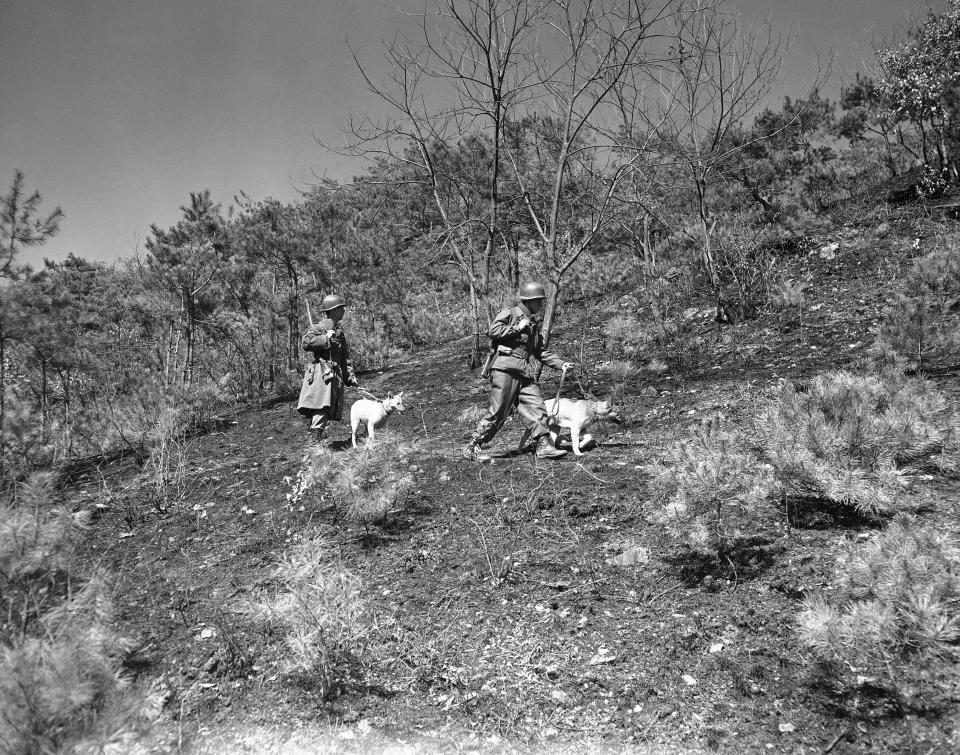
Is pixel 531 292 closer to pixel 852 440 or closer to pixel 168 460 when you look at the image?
pixel 852 440

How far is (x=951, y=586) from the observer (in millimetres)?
2369

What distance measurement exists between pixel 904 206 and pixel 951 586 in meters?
12.5

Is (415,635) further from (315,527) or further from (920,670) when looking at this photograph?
(920,670)

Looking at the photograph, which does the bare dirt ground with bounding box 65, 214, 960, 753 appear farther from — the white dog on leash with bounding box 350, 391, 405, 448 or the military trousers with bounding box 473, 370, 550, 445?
the white dog on leash with bounding box 350, 391, 405, 448

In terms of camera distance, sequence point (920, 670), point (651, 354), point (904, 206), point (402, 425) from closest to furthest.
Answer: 1. point (920, 670)
2. point (402, 425)
3. point (651, 354)
4. point (904, 206)

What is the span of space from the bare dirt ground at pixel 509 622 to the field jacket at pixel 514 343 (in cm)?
82

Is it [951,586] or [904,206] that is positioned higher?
[904,206]

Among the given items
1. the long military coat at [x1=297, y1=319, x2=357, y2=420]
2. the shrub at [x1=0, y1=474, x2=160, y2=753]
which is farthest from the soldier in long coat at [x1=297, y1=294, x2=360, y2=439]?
the shrub at [x1=0, y1=474, x2=160, y2=753]

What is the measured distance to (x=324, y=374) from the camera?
585 centimetres

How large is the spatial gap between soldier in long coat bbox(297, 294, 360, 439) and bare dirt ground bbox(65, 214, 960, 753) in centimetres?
67

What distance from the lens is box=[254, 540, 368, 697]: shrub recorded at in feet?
8.89

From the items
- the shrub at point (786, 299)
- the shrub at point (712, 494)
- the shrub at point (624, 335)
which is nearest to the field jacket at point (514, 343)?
the shrub at point (712, 494)

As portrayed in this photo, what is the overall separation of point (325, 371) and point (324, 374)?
0.10ft

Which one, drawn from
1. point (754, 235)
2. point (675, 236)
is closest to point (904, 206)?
point (754, 235)
